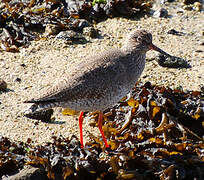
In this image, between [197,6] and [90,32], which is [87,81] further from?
[197,6]

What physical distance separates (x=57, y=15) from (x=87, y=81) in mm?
4024

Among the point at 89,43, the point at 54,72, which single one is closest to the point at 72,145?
the point at 54,72

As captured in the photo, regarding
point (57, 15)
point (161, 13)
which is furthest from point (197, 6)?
point (57, 15)

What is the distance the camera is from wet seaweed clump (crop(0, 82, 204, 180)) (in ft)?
15.9

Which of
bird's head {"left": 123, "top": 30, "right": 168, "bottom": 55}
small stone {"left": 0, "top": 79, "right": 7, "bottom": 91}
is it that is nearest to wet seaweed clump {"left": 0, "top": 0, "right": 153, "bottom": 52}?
small stone {"left": 0, "top": 79, "right": 7, "bottom": 91}

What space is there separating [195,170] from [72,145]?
164 centimetres

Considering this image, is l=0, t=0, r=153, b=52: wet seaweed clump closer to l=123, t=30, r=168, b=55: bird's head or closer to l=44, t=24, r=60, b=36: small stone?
l=44, t=24, r=60, b=36: small stone

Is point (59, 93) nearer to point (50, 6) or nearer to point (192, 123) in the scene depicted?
point (192, 123)

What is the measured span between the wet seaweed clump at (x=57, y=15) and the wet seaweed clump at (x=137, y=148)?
3222mm

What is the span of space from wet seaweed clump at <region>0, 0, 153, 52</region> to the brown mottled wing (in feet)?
10.7

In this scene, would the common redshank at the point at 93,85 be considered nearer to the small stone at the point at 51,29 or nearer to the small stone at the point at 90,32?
the small stone at the point at 90,32

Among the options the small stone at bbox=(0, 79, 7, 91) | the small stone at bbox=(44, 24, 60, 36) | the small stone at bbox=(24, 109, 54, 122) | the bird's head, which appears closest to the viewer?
the bird's head

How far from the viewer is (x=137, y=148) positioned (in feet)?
16.9

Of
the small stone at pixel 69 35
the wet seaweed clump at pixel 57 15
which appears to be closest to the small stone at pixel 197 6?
the wet seaweed clump at pixel 57 15
